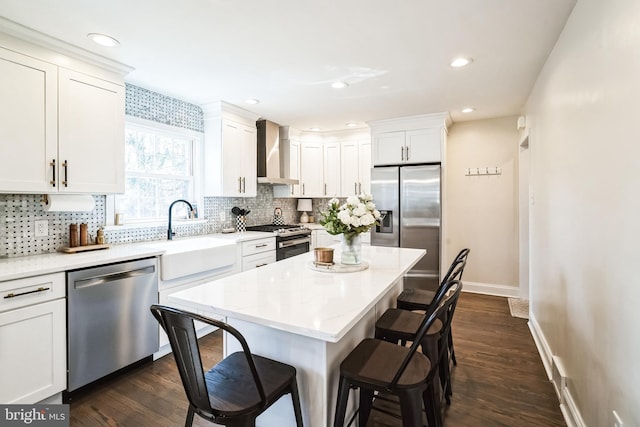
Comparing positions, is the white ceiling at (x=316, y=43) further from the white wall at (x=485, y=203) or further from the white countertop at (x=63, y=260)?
the white countertop at (x=63, y=260)

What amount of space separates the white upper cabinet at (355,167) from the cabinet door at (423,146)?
30.8 inches

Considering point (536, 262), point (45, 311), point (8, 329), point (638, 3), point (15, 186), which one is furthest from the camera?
point (536, 262)

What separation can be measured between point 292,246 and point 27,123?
→ 2.85m

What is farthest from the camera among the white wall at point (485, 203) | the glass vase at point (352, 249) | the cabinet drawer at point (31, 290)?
the white wall at point (485, 203)

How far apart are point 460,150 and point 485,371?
3095 mm

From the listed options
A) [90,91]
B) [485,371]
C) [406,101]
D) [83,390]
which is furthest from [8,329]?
[406,101]

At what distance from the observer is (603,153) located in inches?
56.4

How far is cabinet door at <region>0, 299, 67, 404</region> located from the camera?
1.76 m

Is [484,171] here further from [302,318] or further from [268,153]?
[302,318]

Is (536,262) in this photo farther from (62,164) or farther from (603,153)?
(62,164)

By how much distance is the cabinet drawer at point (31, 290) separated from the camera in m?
1.75

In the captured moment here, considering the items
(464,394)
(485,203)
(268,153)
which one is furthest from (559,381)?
(268,153)

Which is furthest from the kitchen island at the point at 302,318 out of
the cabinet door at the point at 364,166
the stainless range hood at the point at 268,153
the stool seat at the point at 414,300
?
the cabinet door at the point at 364,166

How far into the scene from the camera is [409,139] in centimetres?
426
